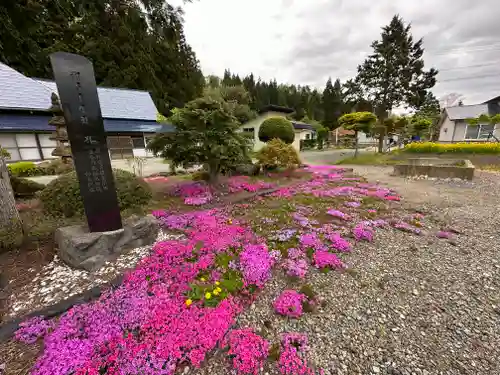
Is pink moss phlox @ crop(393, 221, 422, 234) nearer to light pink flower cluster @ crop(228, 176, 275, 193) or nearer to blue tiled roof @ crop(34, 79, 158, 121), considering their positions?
light pink flower cluster @ crop(228, 176, 275, 193)

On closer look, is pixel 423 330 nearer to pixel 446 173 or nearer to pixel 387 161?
pixel 446 173

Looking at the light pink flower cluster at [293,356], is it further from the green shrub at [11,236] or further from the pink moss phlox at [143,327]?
the green shrub at [11,236]

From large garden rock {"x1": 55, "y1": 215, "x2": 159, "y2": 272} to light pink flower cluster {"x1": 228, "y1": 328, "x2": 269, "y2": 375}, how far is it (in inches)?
92.6

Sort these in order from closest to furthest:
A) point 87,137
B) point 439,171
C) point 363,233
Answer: point 87,137 < point 363,233 < point 439,171

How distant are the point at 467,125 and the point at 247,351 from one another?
30642 mm

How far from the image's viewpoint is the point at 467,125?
21453 mm

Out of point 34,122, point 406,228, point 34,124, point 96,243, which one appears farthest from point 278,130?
point 34,122

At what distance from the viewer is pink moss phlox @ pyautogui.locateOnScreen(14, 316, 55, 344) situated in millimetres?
2023

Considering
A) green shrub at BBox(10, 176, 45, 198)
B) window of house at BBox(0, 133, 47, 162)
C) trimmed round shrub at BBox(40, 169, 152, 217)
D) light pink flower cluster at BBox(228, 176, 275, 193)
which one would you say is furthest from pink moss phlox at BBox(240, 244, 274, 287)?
window of house at BBox(0, 133, 47, 162)

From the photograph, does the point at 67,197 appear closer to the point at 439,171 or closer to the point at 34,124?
the point at 439,171

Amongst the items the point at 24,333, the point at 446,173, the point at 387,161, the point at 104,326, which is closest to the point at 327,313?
the point at 104,326

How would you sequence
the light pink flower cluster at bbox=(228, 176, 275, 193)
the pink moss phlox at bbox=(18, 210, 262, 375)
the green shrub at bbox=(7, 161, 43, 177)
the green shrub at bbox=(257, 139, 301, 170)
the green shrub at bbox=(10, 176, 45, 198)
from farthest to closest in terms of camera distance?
the green shrub at bbox=(7, 161, 43, 177)
the green shrub at bbox=(257, 139, 301, 170)
the light pink flower cluster at bbox=(228, 176, 275, 193)
the green shrub at bbox=(10, 176, 45, 198)
the pink moss phlox at bbox=(18, 210, 262, 375)

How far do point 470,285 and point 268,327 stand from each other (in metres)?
2.88

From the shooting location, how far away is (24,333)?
2059mm
